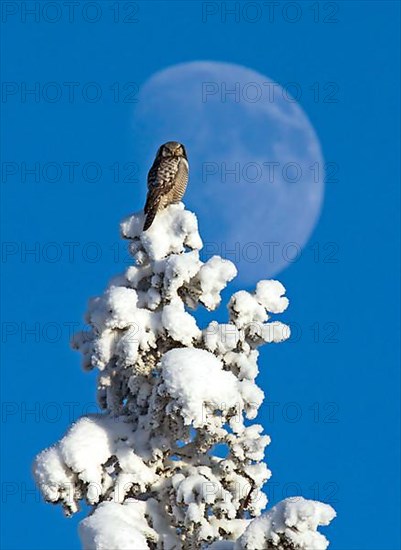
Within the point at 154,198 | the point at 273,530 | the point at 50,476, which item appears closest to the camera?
the point at 273,530

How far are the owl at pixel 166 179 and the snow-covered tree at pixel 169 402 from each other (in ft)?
0.48

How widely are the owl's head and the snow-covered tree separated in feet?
4.38

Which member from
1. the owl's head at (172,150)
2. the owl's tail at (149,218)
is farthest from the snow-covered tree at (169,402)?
the owl's head at (172,150)

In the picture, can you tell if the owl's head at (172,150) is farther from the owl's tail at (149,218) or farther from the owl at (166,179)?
the owl's tail at (149,218)

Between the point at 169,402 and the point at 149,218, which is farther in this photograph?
the point at 149,218

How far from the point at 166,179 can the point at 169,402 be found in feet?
11.8

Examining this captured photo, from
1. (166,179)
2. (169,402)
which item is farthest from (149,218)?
(169,402)

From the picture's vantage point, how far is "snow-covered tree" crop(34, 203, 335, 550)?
1453cm

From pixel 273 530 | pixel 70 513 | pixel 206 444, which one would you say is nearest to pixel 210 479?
pixel 206 444

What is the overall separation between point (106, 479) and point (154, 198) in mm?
3610

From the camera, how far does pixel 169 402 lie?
572 inches

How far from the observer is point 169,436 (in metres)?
15.4

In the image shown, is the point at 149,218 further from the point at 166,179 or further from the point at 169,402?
the point at 169,402

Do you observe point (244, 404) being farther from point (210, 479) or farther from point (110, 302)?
point (110, 302)
